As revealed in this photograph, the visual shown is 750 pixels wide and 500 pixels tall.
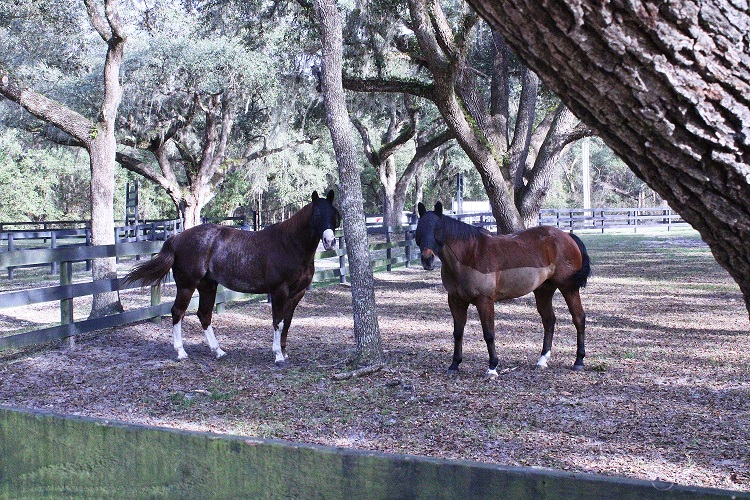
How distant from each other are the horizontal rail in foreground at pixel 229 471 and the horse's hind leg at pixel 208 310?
573 cm

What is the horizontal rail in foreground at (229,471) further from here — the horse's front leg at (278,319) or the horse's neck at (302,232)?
the horse's neck at (302,232)

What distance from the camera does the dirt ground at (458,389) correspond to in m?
4.60

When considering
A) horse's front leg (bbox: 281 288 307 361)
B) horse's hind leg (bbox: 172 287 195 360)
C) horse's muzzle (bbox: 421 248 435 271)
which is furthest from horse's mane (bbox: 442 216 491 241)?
horse's hind leg (bbox: 172 287 195 360)

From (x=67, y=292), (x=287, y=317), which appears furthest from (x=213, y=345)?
(x=67, y=292)

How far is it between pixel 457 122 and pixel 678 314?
→ 182 inches

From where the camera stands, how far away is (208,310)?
25.7ft

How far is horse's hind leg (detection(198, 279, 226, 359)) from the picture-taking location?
772 cm

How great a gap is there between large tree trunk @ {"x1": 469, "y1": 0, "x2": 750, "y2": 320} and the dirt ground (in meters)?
2.83

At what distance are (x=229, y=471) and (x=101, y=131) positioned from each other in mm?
8673

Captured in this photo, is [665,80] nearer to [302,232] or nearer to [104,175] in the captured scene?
[302,232]

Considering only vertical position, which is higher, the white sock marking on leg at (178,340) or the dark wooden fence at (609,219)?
the dark wooden fence at (609,219)

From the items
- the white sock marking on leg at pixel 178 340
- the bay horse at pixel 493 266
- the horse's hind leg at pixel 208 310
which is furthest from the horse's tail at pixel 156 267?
the bay horse at pixel 493 266

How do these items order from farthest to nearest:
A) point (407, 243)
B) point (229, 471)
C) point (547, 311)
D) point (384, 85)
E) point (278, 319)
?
1. point (407, 243)
2. point (384, 85)
3. point (278, 319)
4. point (547, 311)
5. point (229, 471)

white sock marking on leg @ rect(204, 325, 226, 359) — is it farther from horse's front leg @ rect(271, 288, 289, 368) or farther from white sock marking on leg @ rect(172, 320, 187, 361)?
horse's front leg @ rect(271, 288, 289, 368)
